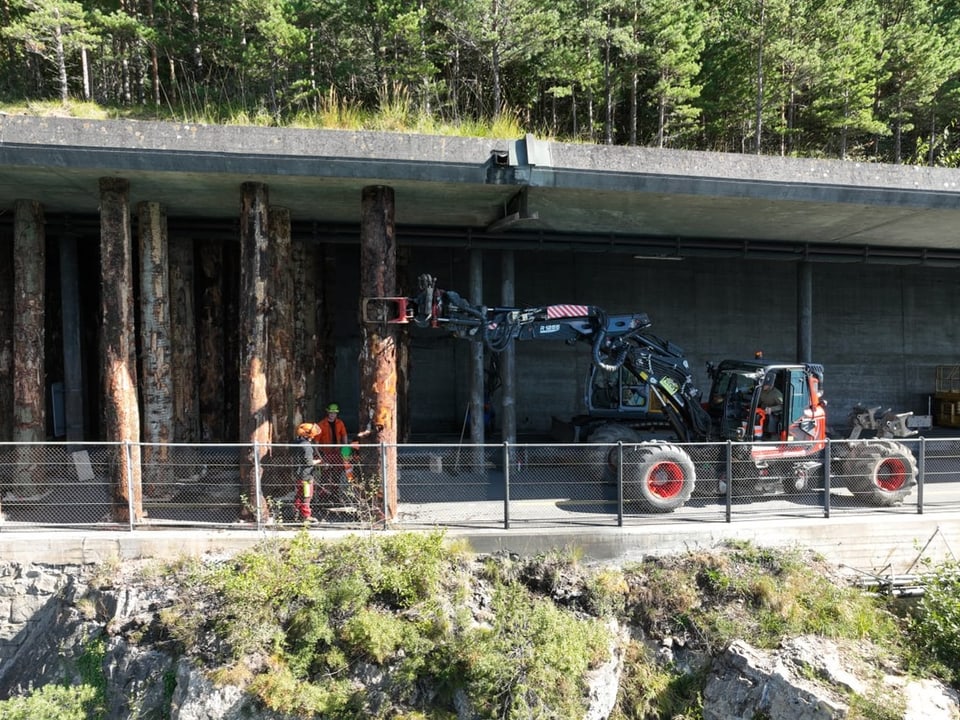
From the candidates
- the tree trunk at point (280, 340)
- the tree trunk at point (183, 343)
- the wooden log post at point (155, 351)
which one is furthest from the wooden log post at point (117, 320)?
the tree trunk at point (183, 343)

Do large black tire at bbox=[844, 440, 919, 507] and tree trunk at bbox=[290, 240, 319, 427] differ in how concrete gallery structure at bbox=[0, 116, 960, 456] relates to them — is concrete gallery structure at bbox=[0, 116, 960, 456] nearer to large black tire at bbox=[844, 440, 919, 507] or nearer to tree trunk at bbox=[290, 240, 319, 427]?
tree trunk at bbox=[290, 240, 319, 427]

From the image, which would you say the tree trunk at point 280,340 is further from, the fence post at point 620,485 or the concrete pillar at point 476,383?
the fence post at point 620,485

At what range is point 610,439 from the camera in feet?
34.0

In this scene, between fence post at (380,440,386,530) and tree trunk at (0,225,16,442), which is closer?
fence post at (380,440,386,530)

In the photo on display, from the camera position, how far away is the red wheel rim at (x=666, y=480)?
9164 mm

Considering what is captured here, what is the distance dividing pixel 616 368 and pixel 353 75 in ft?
38.2

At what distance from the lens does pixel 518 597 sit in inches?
303

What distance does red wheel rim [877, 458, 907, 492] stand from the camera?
31.7ft

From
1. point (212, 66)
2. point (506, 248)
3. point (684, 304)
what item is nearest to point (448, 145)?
point (506, 248)

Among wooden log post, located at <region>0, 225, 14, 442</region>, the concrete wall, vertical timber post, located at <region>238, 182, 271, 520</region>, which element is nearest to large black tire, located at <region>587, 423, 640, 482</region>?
vertical timber post, located at <region>238, 182, 271, 520</region>

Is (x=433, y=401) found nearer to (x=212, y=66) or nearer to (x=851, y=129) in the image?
(x=212, y=66)

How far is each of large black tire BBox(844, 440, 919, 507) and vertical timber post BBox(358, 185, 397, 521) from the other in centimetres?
722

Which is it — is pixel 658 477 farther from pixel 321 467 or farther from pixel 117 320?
pixel 117 320

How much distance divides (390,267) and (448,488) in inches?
151
